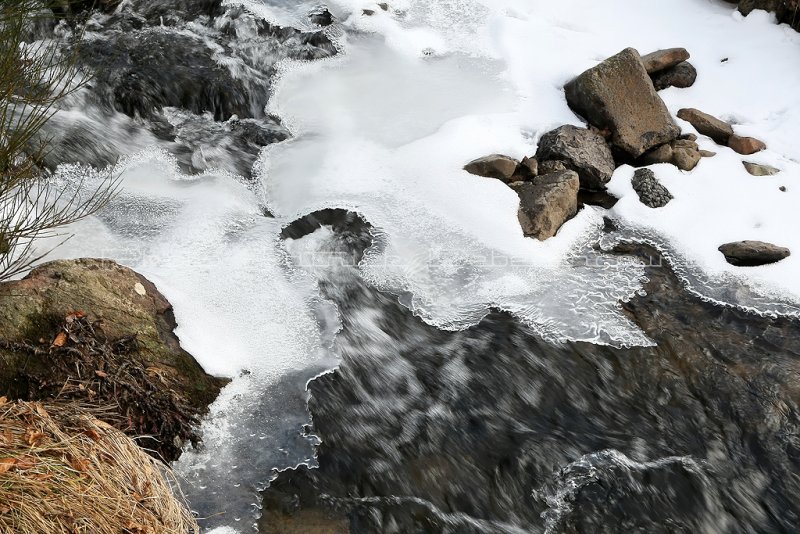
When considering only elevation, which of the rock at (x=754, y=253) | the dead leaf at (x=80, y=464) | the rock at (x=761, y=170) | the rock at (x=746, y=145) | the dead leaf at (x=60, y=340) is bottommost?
the rock at (x=754, y=253)

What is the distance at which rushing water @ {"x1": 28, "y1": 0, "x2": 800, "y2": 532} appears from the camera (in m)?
4.38

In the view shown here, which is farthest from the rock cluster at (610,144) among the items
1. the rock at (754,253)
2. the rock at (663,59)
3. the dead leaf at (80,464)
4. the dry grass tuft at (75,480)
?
the dead leaf at (80,464)

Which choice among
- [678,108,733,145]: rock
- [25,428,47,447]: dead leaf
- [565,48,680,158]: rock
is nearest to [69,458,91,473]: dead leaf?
[25,428,47,447]: dead leaf

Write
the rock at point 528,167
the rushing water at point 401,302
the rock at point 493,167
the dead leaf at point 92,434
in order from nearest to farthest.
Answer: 1. the dead leaf at point 92,434
2. the rushing water at point 401,302
3. the rock at point 493,167
4. the rock at point 528,167

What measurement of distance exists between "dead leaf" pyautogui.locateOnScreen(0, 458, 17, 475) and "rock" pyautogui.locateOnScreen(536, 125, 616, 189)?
194 inches

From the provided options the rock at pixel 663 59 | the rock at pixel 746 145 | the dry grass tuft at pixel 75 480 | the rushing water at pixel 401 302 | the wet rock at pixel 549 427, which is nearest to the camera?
the dry grass tuft at pixel 75 480

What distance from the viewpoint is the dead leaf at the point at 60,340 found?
4.09 meters

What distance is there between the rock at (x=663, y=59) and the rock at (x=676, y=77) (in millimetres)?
54

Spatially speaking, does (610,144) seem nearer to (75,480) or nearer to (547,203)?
(547,203)

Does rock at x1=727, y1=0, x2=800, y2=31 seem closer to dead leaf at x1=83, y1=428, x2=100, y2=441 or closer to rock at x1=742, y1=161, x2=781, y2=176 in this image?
rock at x1=742, y1=161, x2=781, y2=176

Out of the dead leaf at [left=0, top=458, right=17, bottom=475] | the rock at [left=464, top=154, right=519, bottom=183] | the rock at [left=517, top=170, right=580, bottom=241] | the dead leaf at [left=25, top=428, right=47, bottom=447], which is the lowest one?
the rock at [left=517, top=170, right=580, bottom=241]

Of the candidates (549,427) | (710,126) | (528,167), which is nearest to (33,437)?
(549,427)

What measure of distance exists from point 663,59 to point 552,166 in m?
2.03

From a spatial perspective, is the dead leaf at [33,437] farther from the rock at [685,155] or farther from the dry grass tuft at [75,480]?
the rock at [685,155]
